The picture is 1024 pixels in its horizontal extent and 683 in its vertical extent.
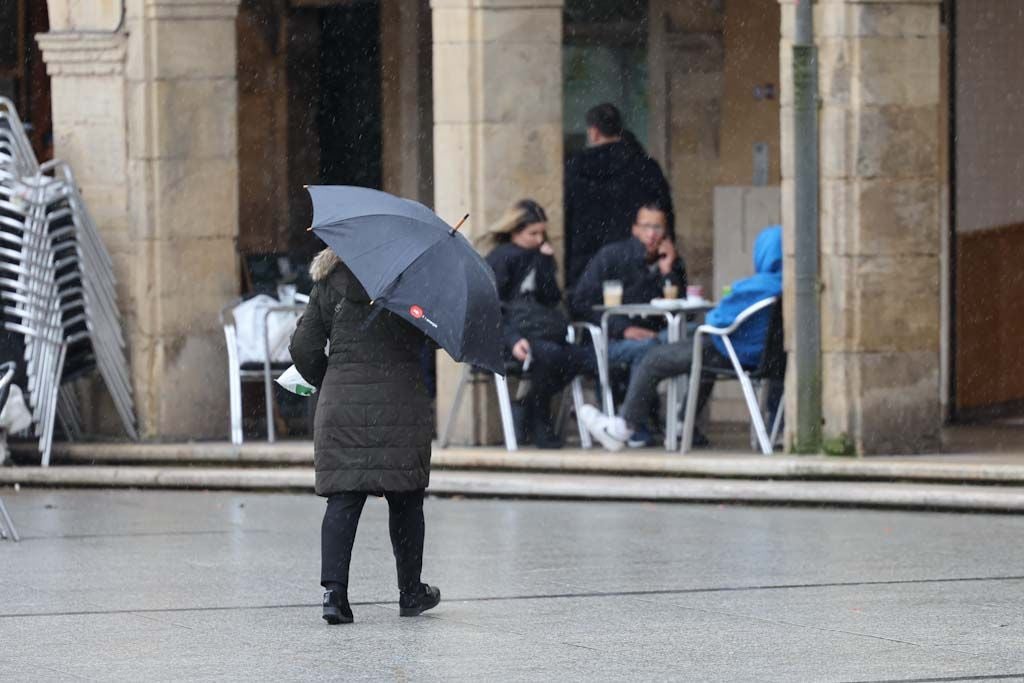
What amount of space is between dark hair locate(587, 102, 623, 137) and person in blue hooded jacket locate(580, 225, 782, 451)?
185 centimetres

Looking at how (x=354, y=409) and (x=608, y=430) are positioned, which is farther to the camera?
(x=608, y=430)

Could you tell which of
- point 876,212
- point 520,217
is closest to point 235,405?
point 520,217

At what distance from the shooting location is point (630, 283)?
14609mm

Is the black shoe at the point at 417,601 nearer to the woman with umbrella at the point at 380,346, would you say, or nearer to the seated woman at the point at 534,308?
the woman with umbrella at the point at 380,346

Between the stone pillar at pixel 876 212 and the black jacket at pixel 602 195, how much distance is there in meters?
2.35

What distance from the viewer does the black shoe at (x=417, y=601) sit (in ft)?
28.9

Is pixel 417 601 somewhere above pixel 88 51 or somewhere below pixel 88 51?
below

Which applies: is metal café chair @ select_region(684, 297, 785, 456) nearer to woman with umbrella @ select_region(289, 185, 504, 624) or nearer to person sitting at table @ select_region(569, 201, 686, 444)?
person sitting at table @ select_region(569, 201, 686, 444)

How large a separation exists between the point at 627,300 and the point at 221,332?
2.63 m

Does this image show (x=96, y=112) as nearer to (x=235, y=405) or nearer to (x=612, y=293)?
(x=235, y=405)

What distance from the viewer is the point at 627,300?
48.1 feet

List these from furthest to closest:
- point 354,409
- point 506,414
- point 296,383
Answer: point 506,414 < point 296,383 < point 354,409

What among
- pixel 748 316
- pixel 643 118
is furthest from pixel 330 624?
pixel 643 118

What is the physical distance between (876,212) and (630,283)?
73.4 inches
